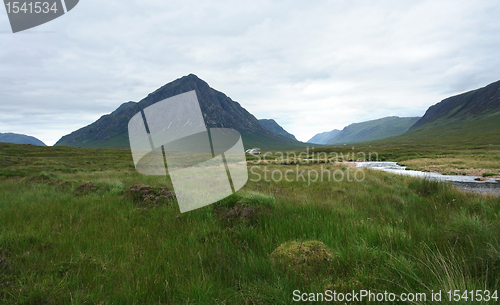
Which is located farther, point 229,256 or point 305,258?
point 229,256

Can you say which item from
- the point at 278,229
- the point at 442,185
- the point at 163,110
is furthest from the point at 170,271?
the point at 442,185

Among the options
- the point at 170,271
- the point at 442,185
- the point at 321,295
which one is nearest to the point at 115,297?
the point at 170,271

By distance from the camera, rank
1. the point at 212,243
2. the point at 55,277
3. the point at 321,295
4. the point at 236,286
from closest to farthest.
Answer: the point at 321,295 → the point at 236,286 → the point at 55,277 → the point at 212,243

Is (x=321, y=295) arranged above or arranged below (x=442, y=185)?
above

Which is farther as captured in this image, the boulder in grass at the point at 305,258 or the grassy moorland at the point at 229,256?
the boulder in grass at the point at 305,258

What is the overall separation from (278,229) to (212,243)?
1.19 m

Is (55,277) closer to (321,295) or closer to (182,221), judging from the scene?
(182,221)

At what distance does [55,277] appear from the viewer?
93.9 inches

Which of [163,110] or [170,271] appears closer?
[170,271]

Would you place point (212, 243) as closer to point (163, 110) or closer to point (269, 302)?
point (269, 302)

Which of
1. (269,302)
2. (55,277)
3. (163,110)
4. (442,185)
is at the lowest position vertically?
(442,185)

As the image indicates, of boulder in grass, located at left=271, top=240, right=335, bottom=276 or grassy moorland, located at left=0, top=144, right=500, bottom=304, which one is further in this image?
boulder in grass, located at left=271, top=240, right=335, bottom=276

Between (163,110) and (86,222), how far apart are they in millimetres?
2756

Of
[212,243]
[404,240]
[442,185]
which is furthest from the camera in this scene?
[442,185]
